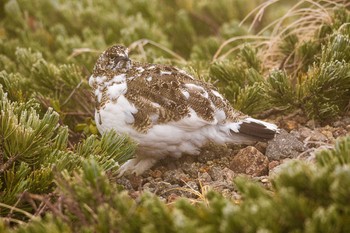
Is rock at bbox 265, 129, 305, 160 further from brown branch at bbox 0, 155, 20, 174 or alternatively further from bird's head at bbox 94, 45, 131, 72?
brown branch at bbox 0, 155, 20, 174

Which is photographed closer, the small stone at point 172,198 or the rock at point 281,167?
the rock at point 281,167

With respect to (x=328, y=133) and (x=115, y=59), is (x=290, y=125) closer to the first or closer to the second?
(x=328, y=133)

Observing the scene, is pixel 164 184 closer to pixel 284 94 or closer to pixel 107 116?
pixel 107 116

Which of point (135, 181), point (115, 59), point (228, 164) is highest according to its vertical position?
point (115, 59)

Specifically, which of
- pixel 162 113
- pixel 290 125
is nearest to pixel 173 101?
pixel 162 113

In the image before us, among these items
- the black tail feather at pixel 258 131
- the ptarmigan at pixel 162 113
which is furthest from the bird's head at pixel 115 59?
the black tail feather at pixel 258 131

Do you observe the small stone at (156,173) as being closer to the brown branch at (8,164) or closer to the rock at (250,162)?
the rock at (250,162)

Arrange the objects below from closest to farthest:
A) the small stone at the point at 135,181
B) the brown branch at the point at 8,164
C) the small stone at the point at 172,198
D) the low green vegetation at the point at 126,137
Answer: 1. the low green vegetation at the point at 126,137
2. the brown branch at the point at 8,164
3. the small stone at the point at 172,198
4. the small stone at the point at 135,181
